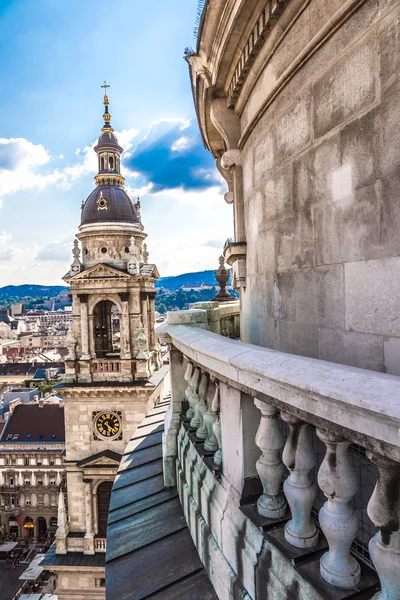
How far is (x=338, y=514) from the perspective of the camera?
2023 mm

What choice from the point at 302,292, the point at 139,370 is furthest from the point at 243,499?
the point at 139,370

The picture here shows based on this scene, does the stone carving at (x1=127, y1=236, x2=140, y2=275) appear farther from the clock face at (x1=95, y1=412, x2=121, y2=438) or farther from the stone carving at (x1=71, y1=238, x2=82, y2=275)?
the clock face at (x1=95, y1=412, x2=121, y2=438)

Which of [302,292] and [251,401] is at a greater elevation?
[302,292]

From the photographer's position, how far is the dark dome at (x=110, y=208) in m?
23.7

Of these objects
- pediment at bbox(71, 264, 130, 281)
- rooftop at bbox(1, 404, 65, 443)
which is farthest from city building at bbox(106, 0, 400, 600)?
rooftop at bbox(1, 404, 65, 443)

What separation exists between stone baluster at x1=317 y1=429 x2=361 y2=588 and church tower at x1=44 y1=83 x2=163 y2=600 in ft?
67.7

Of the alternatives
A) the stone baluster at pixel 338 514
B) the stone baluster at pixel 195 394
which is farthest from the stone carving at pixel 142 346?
the stone baluster at pixel 338 514

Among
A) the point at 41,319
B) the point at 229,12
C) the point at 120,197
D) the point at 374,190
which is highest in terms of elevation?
the point at 120,197

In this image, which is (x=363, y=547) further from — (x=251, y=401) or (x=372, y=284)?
(x=372, y=284)

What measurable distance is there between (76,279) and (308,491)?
2186 centimetres

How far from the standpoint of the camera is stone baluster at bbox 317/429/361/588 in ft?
6.45

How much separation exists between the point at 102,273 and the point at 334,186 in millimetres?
21009

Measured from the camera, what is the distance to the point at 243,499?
2814 mm

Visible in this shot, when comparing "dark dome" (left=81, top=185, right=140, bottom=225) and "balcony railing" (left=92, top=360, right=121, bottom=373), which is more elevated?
"dark dome" (left=81, top=185, right=140, bottom=225)
